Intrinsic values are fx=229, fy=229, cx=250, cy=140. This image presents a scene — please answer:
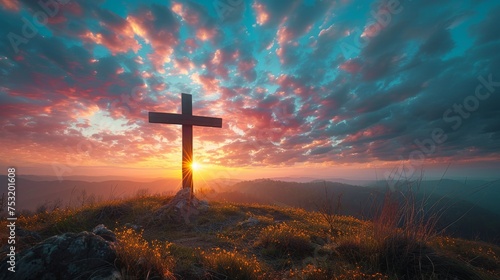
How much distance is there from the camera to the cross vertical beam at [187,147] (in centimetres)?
1188

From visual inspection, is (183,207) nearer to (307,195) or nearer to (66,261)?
(66,261)

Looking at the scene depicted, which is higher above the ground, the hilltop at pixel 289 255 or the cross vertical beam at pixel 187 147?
the cross vertical beam at pixel 187 147

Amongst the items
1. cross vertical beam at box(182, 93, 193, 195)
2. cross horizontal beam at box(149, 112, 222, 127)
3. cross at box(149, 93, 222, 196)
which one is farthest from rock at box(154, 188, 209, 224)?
cross horizontal beam at box(149, 112, 222, 127)

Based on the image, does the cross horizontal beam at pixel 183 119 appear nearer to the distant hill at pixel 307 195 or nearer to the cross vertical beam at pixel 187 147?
the cross vertical beam at pixel 187 147

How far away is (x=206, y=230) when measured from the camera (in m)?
8.21

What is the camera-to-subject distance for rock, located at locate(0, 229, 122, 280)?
295 centimetres

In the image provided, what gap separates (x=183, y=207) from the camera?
9914 millimetres

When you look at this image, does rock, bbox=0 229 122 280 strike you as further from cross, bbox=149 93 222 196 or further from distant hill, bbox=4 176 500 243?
cross, bbox=149 93 222 196

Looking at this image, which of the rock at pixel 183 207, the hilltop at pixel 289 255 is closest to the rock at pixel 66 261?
the hilltop at pixel 289 255

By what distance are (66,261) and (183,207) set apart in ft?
22.8

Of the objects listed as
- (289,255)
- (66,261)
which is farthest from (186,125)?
(66,261)

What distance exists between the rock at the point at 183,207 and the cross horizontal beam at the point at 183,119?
353 centimetres

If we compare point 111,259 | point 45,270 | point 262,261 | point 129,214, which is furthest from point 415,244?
point 129,214

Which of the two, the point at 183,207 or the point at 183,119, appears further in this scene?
the point at 183,119
